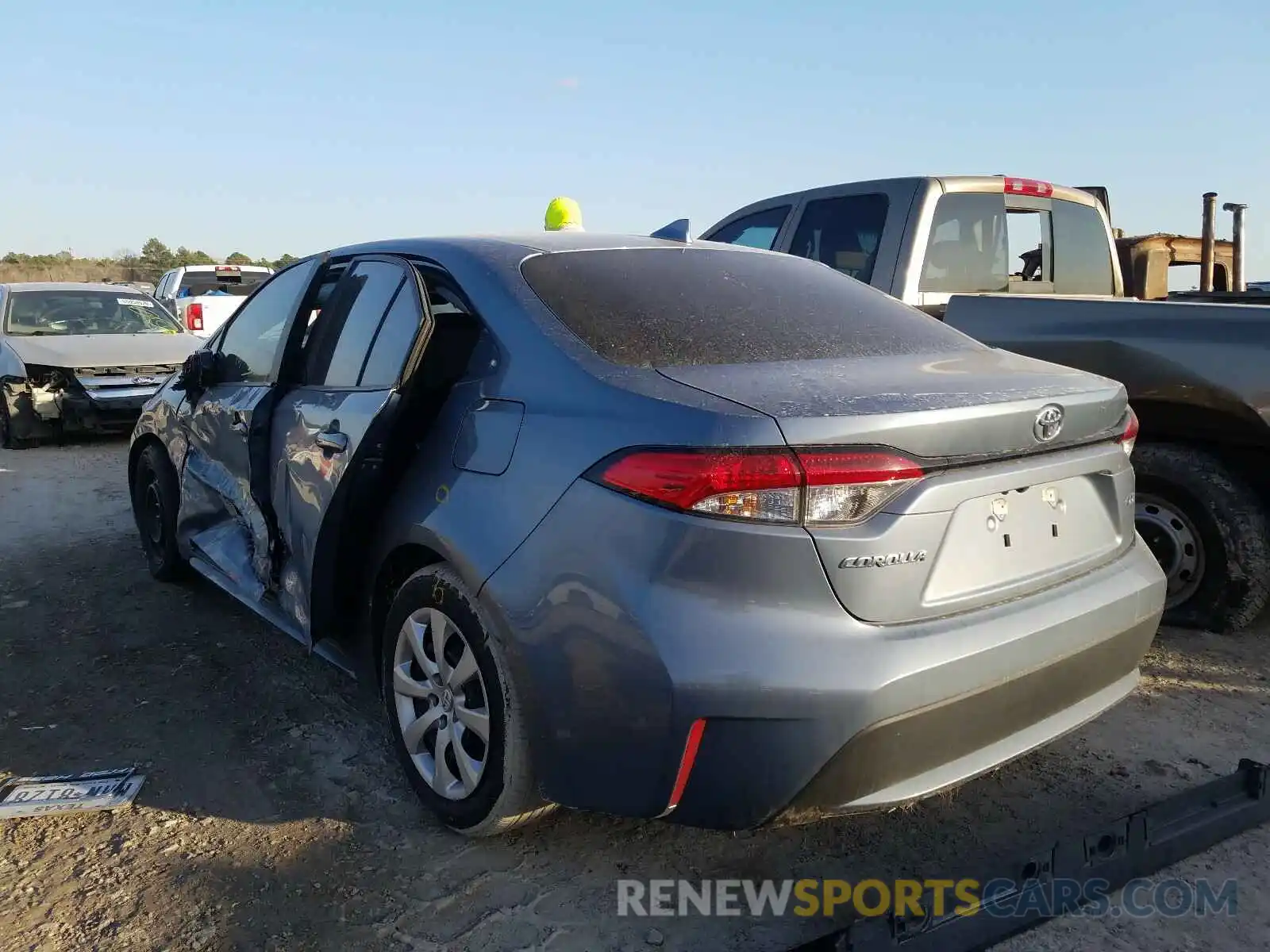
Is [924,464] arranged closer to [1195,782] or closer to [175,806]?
[1195,782]

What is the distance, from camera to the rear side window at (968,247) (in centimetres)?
539

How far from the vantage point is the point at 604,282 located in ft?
9.29

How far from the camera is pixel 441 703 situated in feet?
8.75

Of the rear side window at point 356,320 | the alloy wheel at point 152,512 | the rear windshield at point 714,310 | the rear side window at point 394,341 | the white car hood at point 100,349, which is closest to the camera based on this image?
the rear windshield at point 714,310

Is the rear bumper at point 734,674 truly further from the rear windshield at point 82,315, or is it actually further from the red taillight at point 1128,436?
the rear windshield at point 82,315

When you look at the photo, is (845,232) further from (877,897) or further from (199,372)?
(877,897)

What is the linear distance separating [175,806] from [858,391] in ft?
7.52

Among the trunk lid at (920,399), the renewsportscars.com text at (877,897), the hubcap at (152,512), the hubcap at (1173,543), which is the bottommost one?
the renewsportscars.com text at (877,897)

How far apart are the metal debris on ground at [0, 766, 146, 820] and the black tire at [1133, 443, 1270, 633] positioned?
12.7 feet

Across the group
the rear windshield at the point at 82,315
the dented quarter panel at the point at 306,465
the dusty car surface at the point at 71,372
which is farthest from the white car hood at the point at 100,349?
the dented quarter panel at the point at 306,465

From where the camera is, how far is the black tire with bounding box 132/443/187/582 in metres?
4.66

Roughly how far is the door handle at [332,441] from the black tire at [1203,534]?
309 centimetres

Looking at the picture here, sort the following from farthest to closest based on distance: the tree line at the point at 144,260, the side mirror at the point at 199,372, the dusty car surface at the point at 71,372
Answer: the tree line at the point at 144,260
the dusty car surface at the point at 71,372
the side mirror at the point at 199,372

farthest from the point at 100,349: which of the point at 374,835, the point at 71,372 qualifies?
the point at 374,835
